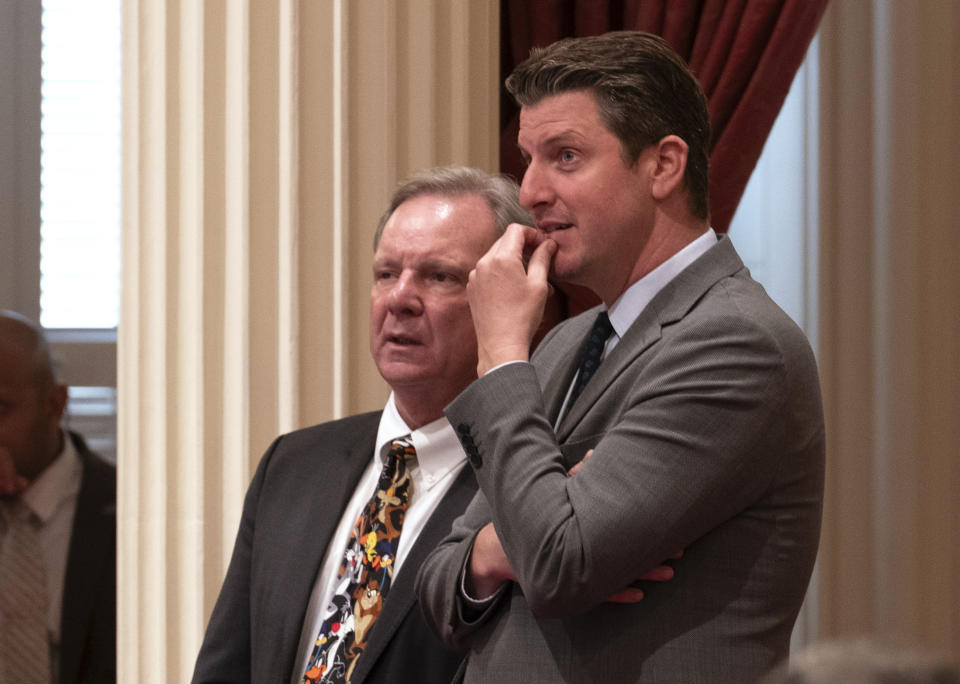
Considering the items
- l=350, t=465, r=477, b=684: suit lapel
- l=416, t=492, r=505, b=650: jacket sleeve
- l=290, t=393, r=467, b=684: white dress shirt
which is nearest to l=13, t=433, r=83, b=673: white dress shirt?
l=290, t=393, r=467, b=684: white dress shirt

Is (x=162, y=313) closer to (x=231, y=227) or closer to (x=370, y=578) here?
(x=231, y=227)

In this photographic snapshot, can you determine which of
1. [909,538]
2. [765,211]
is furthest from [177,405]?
[909,538]

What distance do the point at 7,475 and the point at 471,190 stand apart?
5.06ft

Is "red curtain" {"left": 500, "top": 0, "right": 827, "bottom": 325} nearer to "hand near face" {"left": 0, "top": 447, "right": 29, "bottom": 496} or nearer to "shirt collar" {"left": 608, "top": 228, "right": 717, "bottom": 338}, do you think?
"shirt collar" {"left": 608, "top": 228, "right": 717, "bottom": 338}

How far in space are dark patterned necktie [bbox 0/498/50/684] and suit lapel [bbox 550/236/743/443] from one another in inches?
74.5

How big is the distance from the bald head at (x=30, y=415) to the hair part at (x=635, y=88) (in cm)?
182

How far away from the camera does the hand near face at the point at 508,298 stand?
5.37 feet

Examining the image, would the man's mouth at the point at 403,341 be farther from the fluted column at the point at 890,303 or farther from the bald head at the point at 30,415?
the fluted column at the point at 890,303

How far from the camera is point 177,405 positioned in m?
2.64

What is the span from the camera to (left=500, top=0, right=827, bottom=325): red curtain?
2.99m

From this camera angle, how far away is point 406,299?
2.13 m

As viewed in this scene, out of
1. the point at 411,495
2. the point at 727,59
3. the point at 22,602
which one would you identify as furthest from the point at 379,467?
the point at 727,59

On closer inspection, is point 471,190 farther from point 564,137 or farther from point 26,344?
point 26,344

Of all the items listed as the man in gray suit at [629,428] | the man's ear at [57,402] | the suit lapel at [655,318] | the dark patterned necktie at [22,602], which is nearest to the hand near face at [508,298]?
the man in gray suit at [629,428]
